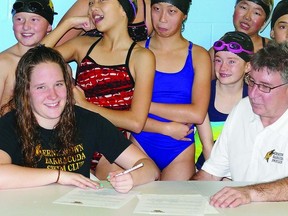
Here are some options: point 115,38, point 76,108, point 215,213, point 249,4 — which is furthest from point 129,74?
point 215,213

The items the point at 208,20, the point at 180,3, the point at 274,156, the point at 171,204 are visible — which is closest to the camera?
the point at 171,204

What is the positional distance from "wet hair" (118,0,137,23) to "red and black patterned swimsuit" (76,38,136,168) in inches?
5.7

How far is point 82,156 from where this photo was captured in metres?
2.34

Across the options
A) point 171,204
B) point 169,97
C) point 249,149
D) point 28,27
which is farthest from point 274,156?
point 28,27

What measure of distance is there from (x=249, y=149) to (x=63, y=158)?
0.84m

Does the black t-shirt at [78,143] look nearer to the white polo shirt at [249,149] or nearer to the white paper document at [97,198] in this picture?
the white paper document at [97,198]

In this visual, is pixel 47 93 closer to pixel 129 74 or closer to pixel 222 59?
pixel 129 74

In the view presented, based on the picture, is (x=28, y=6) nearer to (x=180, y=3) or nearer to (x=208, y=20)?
(x=180, y=3)

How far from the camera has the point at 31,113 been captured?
2281 mm

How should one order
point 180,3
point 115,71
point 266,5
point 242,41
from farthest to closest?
point 266,5, point 242,41, point 180,3, point 115,71

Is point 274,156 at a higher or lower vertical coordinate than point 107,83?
lower

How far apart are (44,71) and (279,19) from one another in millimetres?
1609

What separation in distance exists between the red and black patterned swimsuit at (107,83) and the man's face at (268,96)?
68 centimetres

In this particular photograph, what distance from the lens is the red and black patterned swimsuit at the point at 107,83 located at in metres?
2.83
